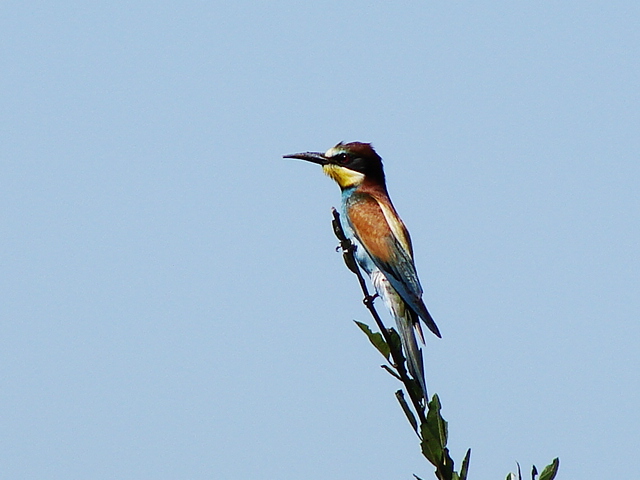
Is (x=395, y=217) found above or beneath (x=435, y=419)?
above

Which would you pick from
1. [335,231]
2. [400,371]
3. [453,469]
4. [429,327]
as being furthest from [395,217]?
[453,469]

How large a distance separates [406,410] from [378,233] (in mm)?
2723

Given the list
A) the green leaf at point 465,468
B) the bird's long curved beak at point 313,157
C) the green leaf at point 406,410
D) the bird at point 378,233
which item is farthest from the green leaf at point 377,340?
the bird's long curved beak at point 313,157

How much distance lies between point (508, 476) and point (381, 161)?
3570 millimetres

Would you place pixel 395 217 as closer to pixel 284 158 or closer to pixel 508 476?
pixel 284 158

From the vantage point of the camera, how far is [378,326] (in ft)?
7.72

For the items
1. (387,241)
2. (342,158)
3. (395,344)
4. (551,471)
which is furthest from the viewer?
(342,158)

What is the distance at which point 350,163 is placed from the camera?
16.8 ft

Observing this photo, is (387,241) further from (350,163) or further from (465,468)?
(465,468)

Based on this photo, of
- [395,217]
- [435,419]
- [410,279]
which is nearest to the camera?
[435,419]

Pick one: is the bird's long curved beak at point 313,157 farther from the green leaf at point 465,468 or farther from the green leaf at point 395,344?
the green leaf at point 465,468

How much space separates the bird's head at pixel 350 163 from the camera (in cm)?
507

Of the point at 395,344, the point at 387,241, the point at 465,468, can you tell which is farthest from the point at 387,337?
the point at 387,241

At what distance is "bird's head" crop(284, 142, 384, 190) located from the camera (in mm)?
5074
